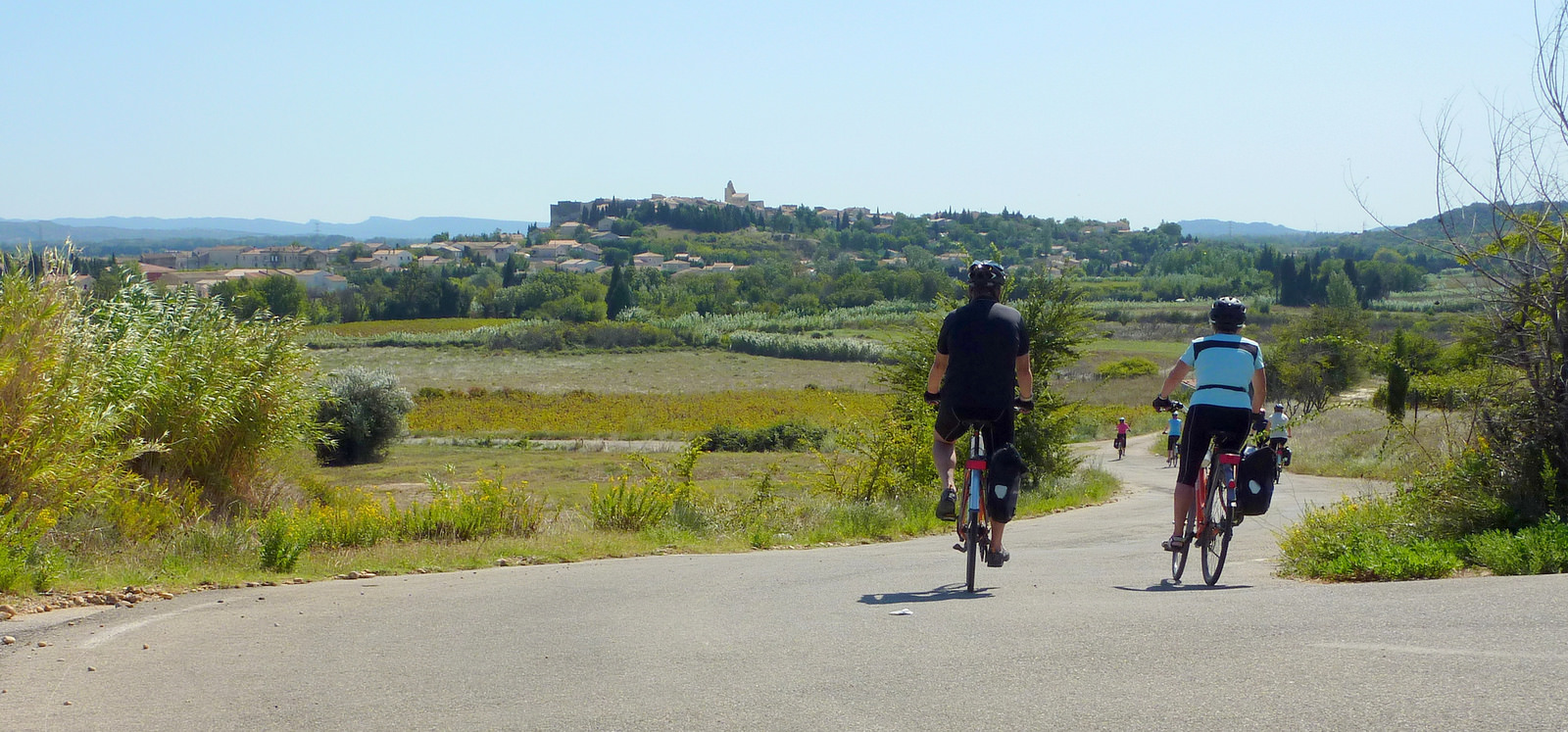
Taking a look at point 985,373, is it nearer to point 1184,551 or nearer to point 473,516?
point 1184,551

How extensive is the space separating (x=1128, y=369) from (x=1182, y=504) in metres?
74.9

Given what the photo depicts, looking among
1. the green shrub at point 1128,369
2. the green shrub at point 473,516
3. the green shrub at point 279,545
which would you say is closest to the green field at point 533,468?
the green shrub at point 473,516

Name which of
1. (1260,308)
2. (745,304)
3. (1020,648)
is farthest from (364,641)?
(745,304)

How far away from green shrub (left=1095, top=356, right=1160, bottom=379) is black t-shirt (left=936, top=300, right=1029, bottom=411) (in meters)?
73.4

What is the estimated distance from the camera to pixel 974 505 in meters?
6.78

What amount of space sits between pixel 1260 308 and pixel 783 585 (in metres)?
112

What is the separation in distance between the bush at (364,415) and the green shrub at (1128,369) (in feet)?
164

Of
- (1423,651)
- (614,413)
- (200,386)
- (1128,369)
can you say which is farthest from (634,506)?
(1128,369)

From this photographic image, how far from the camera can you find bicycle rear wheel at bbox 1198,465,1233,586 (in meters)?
7.00

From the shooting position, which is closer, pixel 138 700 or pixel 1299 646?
pixel 138 700

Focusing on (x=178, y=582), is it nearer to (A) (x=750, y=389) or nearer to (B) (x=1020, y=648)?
(B) (x=1020, y=648)

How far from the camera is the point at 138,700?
4.28 meters

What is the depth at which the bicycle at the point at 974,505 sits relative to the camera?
267 inches

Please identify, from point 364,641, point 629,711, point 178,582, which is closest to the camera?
point 629,711
